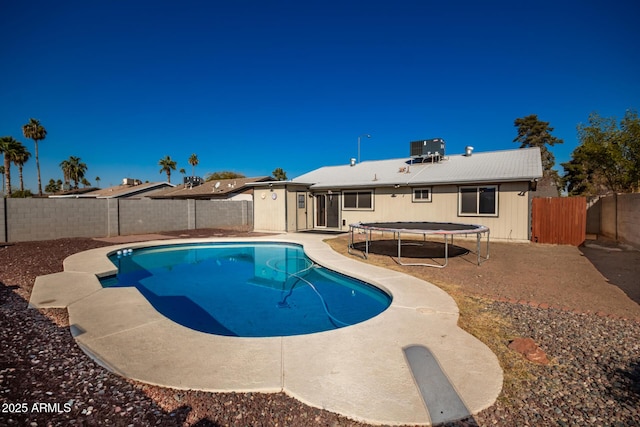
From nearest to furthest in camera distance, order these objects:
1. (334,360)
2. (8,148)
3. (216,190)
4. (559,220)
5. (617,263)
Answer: (334,360)
(617,263)
(559,220)
(216,190)
(8,148)

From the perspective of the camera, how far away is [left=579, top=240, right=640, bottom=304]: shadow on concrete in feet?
19.3

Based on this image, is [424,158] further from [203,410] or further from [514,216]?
[203,410]

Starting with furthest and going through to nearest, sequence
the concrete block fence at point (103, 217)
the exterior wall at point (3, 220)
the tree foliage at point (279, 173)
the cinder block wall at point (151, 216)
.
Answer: the tree foliage at point (279, 173) → the cinder block wall at point (151, 216) → the concrete block fence at point (103, 217) → the exterior wall at point (3, 220)

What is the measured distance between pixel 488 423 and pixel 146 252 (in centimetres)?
1184

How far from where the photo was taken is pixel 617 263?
796cm

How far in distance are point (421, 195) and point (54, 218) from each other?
15.9m

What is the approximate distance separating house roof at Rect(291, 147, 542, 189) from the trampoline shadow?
2957 millimetres

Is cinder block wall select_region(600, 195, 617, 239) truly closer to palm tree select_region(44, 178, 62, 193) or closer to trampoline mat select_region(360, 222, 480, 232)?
trampoline mat select_region(360, 222, 480, 232)

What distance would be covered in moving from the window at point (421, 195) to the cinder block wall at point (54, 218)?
14598mm

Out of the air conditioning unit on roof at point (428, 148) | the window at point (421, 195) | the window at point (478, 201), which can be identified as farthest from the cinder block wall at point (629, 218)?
the air conditioning unit on roof at point (428, 148)

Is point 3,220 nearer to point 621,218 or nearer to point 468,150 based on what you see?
point 468,150

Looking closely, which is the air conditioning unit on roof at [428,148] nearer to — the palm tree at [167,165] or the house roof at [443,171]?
the house roof at [443,171]

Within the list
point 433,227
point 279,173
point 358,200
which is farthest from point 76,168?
point 433,227

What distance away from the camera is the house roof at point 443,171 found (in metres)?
11.7
